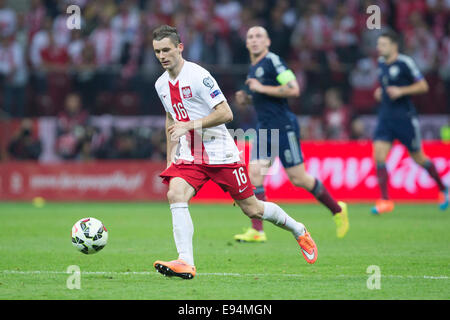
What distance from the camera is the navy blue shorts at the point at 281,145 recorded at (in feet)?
32.5

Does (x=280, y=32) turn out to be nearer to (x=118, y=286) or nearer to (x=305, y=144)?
(x=305, y=144)

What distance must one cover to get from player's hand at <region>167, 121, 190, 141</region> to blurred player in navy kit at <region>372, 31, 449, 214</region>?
7.06m

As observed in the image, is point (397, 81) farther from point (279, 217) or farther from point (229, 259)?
point (279, 217)

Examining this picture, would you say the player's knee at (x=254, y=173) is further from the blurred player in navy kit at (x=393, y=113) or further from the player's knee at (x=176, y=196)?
the blurred player in navy kit at (x=393, y=113)

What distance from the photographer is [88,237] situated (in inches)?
292

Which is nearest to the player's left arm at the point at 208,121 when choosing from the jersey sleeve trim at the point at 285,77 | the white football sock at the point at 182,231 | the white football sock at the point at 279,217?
the white football sock at the point at 182,231

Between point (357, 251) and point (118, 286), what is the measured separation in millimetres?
3419

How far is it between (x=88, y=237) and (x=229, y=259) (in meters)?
1.51

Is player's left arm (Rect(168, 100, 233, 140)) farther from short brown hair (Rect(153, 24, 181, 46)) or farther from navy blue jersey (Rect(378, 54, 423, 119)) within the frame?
navy blue jersey (Rect(378, 54, 423, 119))

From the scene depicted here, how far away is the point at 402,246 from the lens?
9.23 meters

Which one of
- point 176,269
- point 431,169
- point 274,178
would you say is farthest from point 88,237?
point 274,178

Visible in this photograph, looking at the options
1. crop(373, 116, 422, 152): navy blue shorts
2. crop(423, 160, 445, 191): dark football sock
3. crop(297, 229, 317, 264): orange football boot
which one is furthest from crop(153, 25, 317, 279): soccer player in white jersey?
crop(423, 160, 445, 191): dark football sock

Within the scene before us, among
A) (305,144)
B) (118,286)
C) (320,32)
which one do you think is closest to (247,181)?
(118,286)

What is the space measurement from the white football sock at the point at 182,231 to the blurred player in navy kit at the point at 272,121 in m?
3.20
